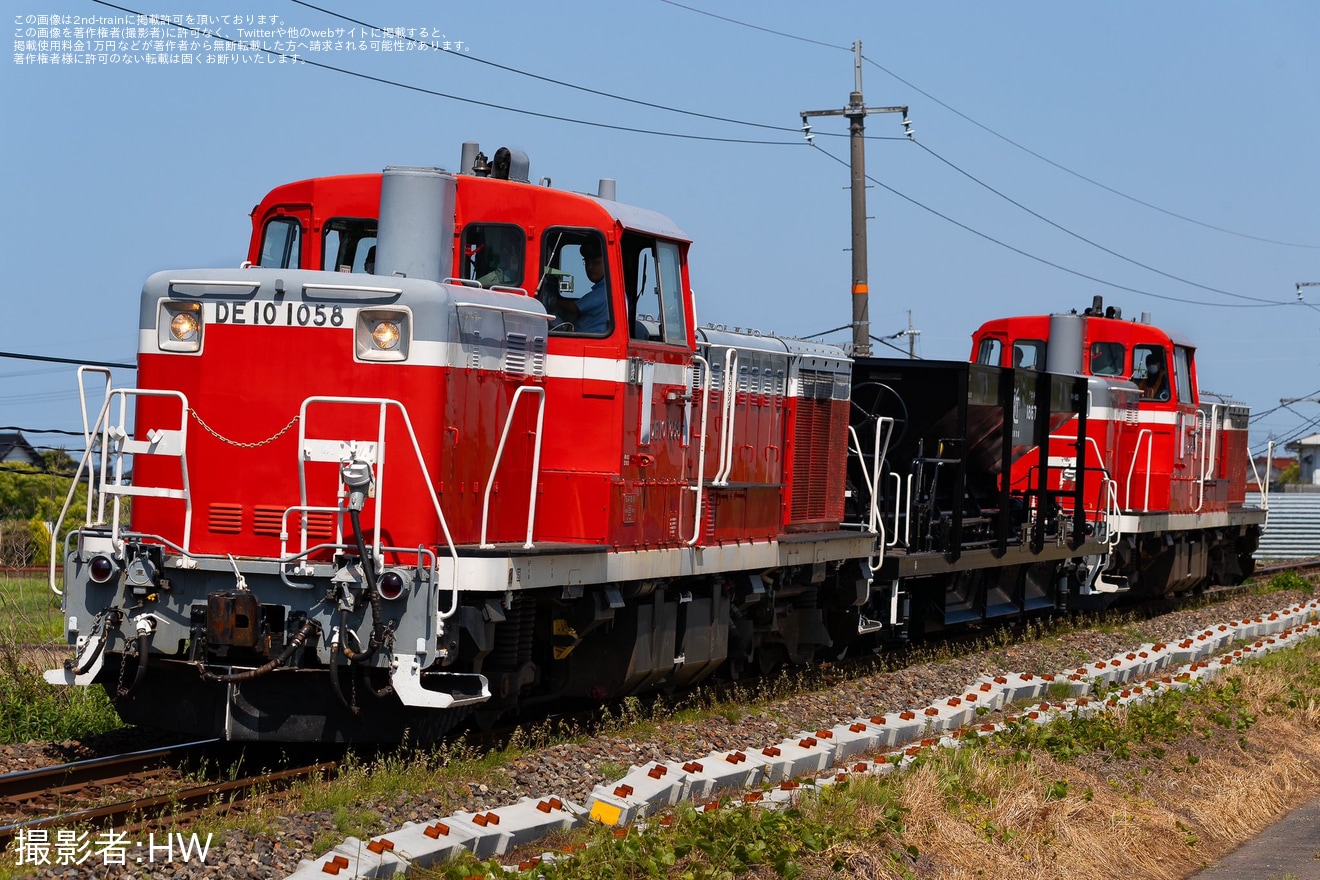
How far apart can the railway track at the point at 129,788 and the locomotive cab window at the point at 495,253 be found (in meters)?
3.12

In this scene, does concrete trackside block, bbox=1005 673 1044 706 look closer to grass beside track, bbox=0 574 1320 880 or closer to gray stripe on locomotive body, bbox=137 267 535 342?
grass beside track, bbox=0 574 1320 880

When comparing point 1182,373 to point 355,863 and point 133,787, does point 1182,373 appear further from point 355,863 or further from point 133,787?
point 355,863

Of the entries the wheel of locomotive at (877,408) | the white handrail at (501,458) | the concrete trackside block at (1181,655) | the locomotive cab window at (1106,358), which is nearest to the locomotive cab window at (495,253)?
the white handrail at (501,458)

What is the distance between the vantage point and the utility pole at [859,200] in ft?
71.8

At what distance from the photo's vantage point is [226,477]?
9.02m

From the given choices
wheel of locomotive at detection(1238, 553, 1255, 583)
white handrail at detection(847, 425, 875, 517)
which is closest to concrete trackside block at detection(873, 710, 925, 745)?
white handrail at detection(847, 425, 875, 517)

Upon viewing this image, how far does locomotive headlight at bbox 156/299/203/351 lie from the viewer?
355 inches

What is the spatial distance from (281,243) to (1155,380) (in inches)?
591

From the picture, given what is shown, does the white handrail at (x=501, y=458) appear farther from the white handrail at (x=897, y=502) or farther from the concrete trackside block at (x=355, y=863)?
the white handrail at (x=897, y=502)

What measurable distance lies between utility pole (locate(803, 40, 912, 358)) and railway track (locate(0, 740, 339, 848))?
41.2ft

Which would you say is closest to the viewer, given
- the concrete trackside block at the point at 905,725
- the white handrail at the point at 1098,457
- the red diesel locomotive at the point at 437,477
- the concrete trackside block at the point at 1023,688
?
the red diesel locomotive at the point at 437,477

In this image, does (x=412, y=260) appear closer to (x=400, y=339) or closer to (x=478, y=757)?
(x=400, y=339)

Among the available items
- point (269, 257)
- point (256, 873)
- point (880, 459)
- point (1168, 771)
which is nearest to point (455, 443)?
point (269, 257)

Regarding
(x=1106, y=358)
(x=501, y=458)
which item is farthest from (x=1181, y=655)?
(x=501, y=458)
